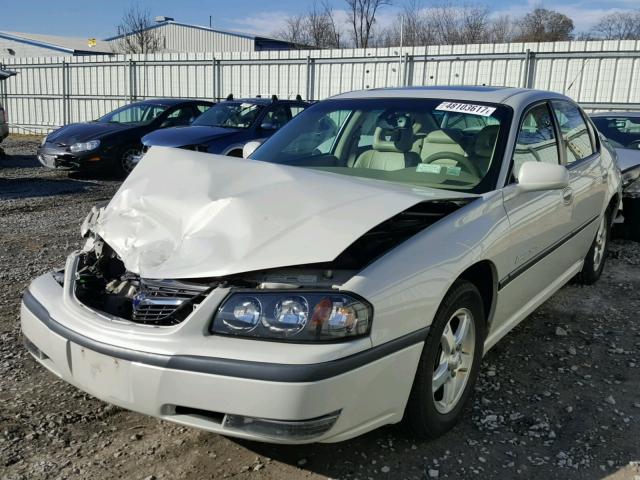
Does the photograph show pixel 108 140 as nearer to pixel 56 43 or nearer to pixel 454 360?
pixel 454 360

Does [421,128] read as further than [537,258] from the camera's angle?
Yes

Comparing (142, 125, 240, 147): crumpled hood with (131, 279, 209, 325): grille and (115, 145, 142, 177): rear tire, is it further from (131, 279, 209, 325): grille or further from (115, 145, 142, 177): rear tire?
(131, 279, 209, 325): grille

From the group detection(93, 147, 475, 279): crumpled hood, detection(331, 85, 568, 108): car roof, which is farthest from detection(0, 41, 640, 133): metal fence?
detection(93, 147, 475, 279): crumpled hood

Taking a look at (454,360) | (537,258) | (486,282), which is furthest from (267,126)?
(454,360)

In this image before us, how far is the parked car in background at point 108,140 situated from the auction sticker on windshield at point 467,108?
8352 millimetres

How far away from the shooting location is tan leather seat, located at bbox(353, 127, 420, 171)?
3.60m

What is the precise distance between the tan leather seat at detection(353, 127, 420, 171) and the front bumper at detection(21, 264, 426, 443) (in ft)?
4.76

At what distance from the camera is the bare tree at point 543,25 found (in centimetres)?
4159

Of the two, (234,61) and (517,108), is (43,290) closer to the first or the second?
(517,108)

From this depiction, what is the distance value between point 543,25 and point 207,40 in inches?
942

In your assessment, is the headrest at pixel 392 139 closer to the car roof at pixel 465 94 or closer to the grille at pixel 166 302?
the car roof at pixel 465 94

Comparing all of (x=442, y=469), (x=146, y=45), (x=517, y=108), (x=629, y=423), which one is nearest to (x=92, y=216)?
(x=442, y=469)

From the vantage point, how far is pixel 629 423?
298 cm

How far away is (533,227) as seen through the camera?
11.1ft
